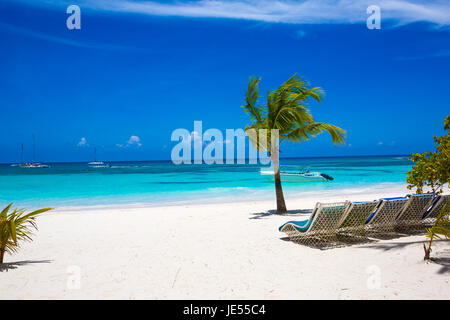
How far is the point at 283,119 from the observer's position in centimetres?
946

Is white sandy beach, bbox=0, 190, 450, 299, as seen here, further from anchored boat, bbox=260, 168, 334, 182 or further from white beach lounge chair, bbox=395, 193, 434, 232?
anchored boat, bbox=260, 168, 334, 182

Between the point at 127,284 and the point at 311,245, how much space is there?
2905 millimetres

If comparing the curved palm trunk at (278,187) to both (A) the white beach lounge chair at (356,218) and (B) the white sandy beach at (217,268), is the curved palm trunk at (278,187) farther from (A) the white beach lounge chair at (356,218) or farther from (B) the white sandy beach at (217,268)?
(A) the white beach lounge chair at (356,218)

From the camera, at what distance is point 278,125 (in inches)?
369

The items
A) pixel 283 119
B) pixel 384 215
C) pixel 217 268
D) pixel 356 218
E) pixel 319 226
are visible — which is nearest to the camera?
pixel 217 268

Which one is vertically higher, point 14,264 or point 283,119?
point 283,119

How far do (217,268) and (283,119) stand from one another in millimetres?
6135

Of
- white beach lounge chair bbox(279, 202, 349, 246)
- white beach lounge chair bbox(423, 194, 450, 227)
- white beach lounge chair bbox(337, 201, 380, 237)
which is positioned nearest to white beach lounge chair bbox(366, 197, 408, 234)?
white beach lounge chair bbox(337, 201, 380, 237)

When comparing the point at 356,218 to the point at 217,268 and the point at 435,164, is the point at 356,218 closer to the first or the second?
the point at 435,164

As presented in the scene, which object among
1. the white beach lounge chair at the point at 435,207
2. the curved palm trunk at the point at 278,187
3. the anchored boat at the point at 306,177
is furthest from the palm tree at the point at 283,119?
the anchored boat at the point at 306,177

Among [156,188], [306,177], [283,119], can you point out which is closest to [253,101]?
[283,119]

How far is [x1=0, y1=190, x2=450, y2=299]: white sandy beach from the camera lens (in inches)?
132

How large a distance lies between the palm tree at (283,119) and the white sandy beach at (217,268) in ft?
11.8
